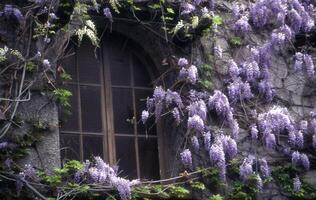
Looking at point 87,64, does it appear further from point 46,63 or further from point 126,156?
point 126,156

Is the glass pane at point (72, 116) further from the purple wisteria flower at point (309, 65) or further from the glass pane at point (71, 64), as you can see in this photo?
the purple wisteria flower at point (309, 65)

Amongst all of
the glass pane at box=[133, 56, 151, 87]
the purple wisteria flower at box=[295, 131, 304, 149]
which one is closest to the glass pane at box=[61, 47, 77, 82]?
the glass pane at box=[133, 56, 151, 87]

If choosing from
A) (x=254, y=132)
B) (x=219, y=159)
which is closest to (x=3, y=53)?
(x=219, y=159)

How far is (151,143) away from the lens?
9.16m

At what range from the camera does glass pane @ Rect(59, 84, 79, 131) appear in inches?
341

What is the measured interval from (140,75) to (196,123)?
33.7 inches

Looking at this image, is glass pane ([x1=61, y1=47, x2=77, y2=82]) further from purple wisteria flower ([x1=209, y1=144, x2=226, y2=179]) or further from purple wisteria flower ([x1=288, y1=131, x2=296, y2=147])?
purple wisteria flower ([x1=288, y1=131, x2=296, y2=147])

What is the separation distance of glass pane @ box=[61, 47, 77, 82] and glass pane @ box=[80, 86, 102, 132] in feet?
0.46

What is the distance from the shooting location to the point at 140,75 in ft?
30.8

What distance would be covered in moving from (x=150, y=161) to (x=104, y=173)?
964mm

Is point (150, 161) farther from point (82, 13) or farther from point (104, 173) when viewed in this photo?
point (82, 13)

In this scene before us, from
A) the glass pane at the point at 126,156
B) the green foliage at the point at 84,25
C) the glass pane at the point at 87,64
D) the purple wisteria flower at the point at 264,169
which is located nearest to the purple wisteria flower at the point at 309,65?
the purple wisteria flower at the point at 264,169

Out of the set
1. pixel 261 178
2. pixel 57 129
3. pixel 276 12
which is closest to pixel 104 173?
pixel 57 129

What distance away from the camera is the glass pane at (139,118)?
30.0 ft
